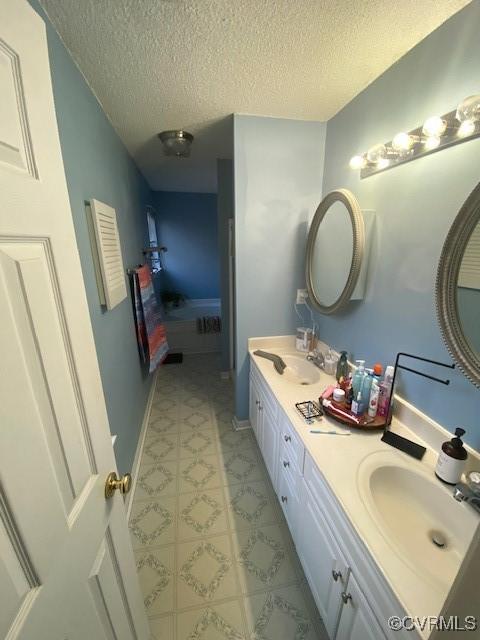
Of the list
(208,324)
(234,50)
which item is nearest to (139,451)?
(208,324)

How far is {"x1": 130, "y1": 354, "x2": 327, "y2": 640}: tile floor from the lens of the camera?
110 centimetres

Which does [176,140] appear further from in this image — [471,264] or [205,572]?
[205,572]

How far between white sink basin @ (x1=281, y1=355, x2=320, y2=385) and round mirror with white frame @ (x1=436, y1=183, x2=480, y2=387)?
0.85 m

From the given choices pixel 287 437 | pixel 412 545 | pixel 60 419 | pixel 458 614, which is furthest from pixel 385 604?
pixel 60 419

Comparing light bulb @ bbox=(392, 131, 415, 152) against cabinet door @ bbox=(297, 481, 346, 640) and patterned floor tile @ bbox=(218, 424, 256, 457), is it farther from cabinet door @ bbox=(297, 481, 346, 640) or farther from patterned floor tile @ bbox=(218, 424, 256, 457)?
patterned floor tile @ bbox=(218, 424, 256, 457)

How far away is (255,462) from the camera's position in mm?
1902

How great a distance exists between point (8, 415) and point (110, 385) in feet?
3.46

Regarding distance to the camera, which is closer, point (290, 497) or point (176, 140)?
point (290, 497)

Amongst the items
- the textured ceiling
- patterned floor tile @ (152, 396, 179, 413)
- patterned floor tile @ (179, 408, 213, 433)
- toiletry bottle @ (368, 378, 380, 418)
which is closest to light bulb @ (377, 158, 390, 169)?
the textured ceiling

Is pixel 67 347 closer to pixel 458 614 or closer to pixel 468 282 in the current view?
pixel 458 614

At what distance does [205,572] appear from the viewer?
126 cm

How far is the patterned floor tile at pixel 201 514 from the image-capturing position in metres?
1.45

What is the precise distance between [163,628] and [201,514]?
1.60 ft

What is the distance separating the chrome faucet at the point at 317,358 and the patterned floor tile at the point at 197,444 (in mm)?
1056
